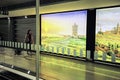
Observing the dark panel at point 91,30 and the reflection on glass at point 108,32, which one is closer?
the reflection on glass at point 108,32

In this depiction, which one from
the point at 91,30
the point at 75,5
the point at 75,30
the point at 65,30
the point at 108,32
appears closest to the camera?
the point at 108,32

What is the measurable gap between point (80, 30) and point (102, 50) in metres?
1.17

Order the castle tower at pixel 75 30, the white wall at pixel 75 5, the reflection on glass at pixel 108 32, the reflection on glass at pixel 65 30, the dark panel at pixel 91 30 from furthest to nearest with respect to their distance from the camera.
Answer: the castle tower at pixel 75 30
the reflection on glass at pixel 65 30
the dark panel at pixel 91 30
the white wall at pixel 75 5
the reflection on glass at pixel 108 32

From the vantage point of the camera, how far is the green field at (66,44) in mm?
6858

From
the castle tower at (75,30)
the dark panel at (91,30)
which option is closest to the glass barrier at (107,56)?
the dark panel at (91,30)

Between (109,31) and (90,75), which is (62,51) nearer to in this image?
(109,31)

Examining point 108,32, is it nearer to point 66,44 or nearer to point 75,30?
point 75,30

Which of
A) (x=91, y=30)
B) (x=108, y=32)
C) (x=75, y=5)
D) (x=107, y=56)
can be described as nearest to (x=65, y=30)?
(x=75, y=5)

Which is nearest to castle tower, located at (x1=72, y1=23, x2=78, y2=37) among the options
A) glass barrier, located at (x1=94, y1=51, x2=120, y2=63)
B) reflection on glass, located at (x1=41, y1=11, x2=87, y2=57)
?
reflection on glass, located at (x1=41, y1=11, x2=87, y2=57)

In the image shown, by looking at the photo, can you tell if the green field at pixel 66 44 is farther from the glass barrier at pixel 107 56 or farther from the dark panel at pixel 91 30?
the glass barrier at pixel 107 56

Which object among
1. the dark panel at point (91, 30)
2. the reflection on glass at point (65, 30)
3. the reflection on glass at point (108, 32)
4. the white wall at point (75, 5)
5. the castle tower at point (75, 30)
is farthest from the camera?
the castle tower at point (75, 30)

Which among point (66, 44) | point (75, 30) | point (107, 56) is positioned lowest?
point (107, 56)

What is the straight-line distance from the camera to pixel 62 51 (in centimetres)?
761

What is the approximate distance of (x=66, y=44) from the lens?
7480mm
